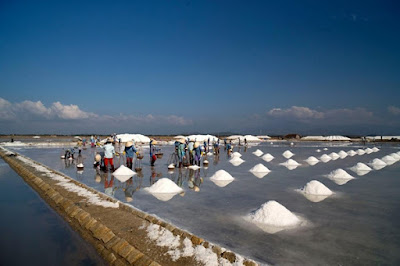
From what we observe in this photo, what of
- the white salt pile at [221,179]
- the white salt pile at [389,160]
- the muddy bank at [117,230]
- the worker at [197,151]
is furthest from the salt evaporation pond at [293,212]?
the white salt pile at [389,160]

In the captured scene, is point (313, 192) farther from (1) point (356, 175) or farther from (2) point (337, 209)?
(1) point (356, 175)

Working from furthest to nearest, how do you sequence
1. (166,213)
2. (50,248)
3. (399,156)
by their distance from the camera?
(399,156), (166,213), (50,248)

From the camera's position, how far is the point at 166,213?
415 cm

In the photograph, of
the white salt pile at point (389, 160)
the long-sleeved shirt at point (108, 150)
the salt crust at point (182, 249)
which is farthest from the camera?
the white salt pile at point (389, 160)

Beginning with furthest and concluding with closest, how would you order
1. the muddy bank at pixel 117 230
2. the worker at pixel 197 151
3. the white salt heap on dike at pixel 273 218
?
the worker at pixel 197 151
the white salt heap on dike at pixel 273 218
the muddy bank at pixel 117 230

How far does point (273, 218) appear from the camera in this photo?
148 inches

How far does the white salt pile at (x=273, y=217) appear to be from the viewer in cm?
371

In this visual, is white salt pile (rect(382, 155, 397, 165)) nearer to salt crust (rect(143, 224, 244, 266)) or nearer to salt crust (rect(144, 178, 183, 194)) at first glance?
salt crust (rect(144, 178, 183, 194))

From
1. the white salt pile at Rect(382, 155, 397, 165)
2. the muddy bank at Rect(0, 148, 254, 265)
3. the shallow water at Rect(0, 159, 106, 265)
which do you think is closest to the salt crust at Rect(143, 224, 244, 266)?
the muddy bank at Rect(0, 148, 254, 265)

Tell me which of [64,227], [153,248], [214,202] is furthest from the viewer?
[214,202]

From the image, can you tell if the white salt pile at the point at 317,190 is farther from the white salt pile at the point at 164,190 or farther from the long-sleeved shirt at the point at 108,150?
the long-sleeved shirt at the point at 108,150

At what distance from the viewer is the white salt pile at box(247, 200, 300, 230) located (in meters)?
3.71

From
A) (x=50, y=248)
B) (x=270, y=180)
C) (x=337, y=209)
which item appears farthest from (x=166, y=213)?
(x=270, y=180)

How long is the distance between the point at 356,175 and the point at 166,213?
6593 millimetres
